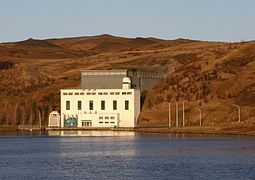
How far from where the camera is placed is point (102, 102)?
5807 inches

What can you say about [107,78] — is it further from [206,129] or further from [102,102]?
[206,129]

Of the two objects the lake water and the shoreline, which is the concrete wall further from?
the lake water

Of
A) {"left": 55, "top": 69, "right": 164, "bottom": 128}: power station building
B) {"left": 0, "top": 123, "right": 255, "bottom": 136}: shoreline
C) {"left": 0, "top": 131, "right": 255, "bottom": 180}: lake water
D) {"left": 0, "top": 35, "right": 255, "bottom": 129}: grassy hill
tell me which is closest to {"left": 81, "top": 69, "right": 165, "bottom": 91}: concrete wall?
{"left": 55, "top": 69, "right": 164, "bottom": 128}: power station building

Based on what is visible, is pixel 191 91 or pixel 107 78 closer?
pixel 107 78

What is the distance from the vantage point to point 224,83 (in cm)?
15288

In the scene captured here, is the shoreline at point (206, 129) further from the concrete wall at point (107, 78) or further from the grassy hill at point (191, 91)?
the concrete wall at point (107, 78)

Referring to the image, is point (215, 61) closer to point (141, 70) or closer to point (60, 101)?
point (141, 70)

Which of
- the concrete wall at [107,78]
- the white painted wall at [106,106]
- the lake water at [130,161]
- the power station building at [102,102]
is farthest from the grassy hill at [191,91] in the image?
the lake water at [130,161]

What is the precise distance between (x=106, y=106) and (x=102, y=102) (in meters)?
1.08

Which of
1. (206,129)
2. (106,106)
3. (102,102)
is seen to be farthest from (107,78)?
(206,129)

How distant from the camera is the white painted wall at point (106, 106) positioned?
146625 mm

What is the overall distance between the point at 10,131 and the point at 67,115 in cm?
1358

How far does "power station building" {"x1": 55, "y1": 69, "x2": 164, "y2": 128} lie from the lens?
14675 centimetres

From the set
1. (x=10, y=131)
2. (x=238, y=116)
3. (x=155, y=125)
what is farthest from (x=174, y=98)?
(x=10, y=131)
